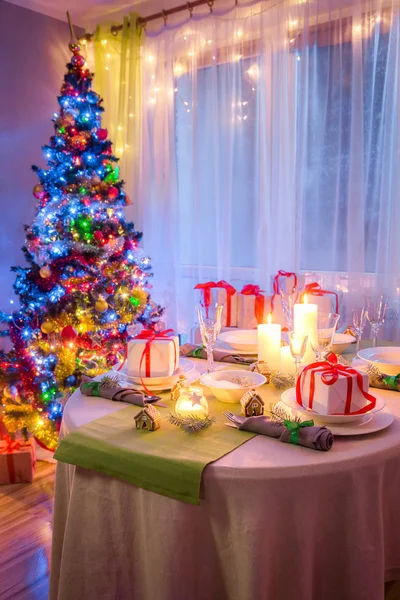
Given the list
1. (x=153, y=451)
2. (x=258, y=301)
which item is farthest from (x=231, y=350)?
(x=153, y=451)

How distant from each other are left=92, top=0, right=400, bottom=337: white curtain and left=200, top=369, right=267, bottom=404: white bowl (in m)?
1.54

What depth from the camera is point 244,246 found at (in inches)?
148

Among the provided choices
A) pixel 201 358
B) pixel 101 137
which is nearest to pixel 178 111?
pixel 101 137

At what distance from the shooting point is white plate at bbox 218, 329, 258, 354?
76.2 inches

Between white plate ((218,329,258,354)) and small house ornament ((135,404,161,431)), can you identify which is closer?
small house ornament ((135,404,161,431))

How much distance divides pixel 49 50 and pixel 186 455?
152 inches

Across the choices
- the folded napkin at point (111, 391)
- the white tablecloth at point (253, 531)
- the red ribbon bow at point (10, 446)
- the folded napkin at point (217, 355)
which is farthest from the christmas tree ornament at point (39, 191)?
the white tablecloth at point (253, 531)

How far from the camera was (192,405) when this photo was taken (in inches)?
50.3

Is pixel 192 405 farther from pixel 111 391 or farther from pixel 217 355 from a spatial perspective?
pixel 217 355

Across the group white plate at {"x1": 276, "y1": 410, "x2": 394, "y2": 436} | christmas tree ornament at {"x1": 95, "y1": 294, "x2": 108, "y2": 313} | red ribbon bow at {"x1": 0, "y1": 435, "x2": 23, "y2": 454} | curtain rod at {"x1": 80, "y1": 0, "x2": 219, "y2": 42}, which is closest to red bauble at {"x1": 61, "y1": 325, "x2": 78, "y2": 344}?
christmas tree ornament at {"x1": 95, "y1": 294, "x2": 108, "y2": 313}

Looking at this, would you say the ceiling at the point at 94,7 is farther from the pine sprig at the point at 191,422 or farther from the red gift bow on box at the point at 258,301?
the pine sprig at the point at 191,422

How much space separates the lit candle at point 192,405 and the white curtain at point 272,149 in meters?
1.81

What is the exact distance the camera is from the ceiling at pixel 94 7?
3898 millimetres

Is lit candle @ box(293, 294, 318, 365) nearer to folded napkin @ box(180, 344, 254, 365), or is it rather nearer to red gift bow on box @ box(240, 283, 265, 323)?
folded napkin @ box(180, 344, 254, 365)
